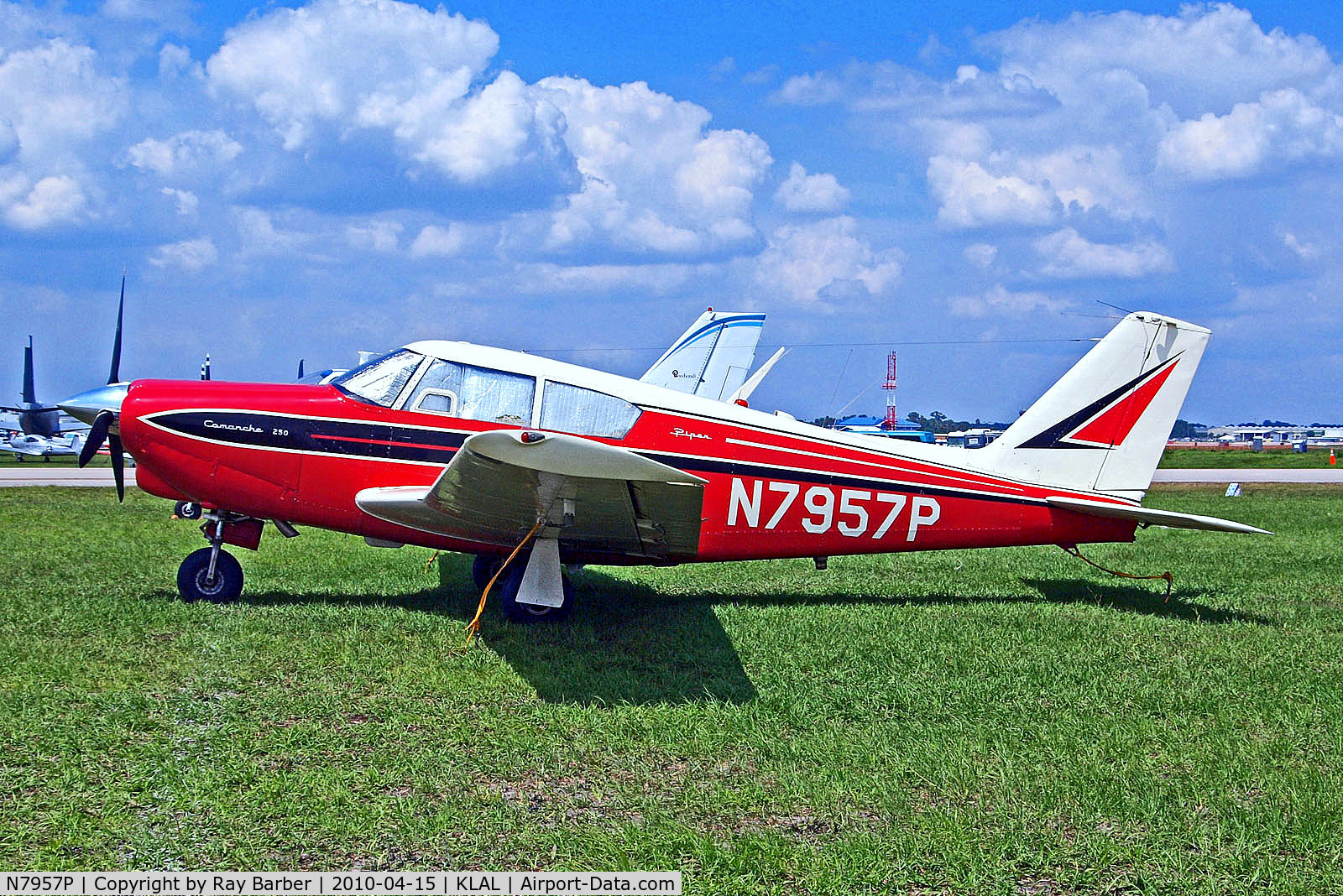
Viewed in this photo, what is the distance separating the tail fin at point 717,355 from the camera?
19.7 m

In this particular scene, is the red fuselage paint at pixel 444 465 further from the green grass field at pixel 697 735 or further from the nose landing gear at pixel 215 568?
the green grass field at pixel 697 735

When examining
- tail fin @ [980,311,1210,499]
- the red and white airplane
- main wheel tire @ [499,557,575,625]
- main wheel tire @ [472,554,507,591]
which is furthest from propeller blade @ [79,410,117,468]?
tail fin @ [980,311,1210,499]

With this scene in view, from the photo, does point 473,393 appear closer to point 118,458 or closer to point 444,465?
point 444,465

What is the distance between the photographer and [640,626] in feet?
25.3

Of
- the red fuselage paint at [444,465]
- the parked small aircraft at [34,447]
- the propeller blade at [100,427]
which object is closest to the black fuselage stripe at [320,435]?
the red fuselage paint at [444,465]

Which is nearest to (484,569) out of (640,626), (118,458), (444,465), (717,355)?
(444,465)

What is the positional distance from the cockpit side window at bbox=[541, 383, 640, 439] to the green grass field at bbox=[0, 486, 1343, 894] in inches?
59.2

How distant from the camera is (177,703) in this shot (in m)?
5.39

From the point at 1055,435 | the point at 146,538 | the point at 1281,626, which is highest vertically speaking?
the point at 1055,435

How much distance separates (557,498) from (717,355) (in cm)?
1343

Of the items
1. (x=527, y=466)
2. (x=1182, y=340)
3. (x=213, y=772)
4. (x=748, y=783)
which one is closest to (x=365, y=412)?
(x=527, y=466)

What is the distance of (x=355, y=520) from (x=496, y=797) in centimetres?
410

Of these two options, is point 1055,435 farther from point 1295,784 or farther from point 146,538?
point 146,538

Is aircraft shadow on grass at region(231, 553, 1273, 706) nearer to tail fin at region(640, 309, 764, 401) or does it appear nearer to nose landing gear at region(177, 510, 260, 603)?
nose landing gear at region(177, 510, 260, 603)
